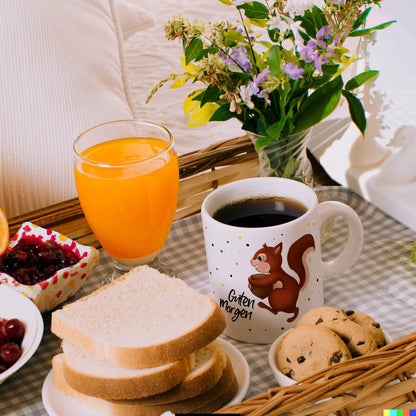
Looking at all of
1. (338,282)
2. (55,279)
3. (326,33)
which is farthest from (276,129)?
(55,279)

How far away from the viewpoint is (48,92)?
1.25 metres

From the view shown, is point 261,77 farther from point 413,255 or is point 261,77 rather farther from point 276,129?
point 413,255

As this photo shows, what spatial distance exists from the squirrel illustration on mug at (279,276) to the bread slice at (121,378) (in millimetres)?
128

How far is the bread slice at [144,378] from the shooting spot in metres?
0.62

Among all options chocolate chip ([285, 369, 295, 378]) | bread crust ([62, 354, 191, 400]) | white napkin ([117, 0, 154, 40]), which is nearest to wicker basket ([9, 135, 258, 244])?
bread crust ([62, 354, 191, 400])

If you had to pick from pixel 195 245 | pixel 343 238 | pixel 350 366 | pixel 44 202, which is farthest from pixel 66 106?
pixel 350 366

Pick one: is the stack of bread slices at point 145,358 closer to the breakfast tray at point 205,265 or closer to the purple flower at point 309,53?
the breakfast tray at point 205,265

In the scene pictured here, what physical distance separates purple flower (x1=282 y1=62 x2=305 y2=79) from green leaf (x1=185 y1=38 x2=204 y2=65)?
12cm

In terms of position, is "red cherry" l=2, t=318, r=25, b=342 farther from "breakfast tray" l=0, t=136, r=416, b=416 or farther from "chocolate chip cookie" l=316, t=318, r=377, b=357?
"chocolate chip cookie" l=316, t=318, r=377, b=357

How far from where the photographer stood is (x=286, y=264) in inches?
28.3

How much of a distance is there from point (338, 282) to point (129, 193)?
33 centimetres

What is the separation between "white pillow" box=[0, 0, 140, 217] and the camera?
3.77 feet

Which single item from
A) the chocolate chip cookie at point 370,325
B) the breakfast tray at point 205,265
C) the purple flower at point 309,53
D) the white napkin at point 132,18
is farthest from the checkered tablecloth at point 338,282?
the white napkin at point 132,18

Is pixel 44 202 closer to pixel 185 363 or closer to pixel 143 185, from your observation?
pixel 143 185
